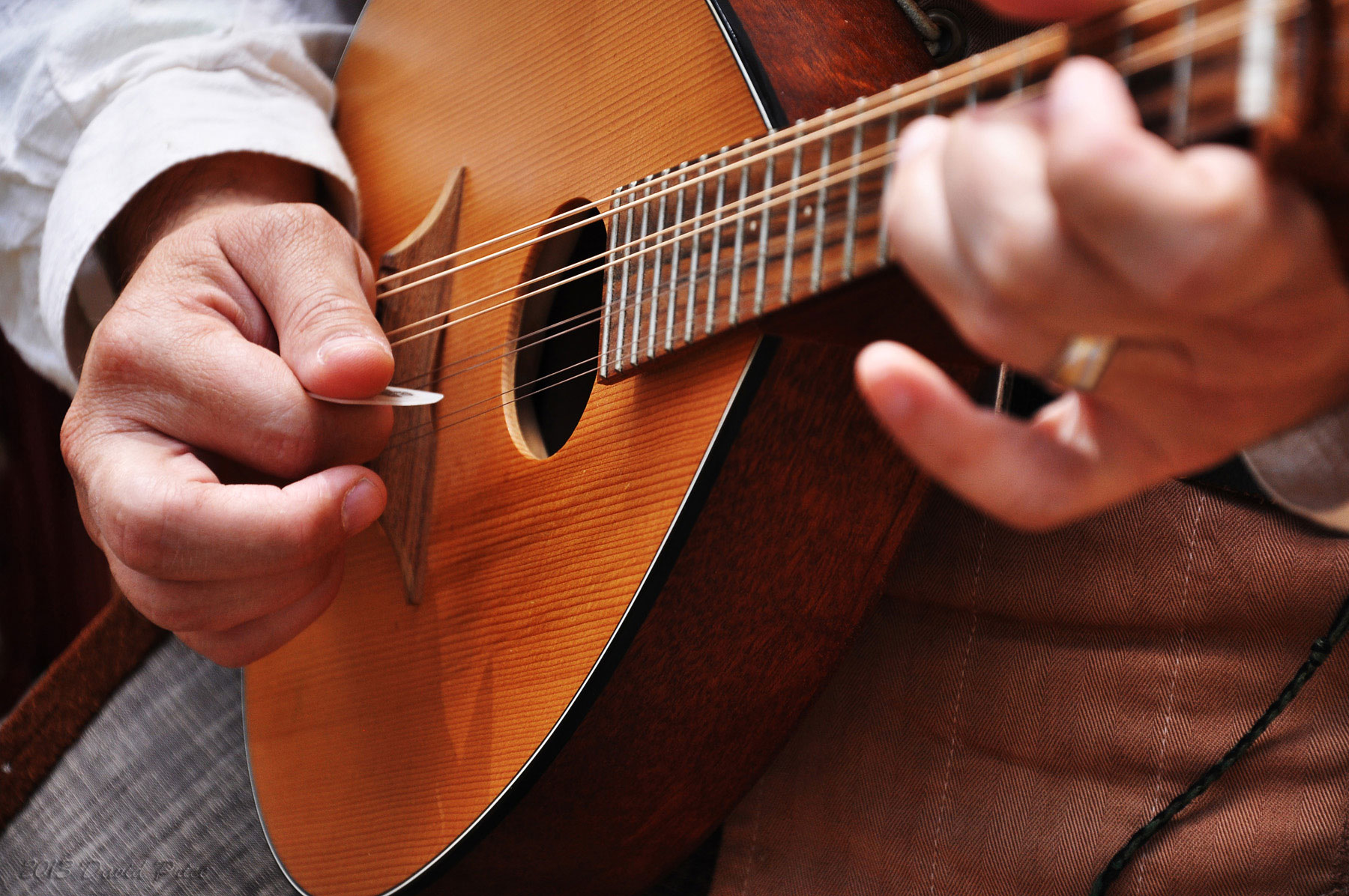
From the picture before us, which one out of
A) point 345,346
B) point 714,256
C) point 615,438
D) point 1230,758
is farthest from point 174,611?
point 1230,758

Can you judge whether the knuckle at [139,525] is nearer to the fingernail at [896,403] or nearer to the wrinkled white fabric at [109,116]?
the wrinkled white fabric at [109,116]

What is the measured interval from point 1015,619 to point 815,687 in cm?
14

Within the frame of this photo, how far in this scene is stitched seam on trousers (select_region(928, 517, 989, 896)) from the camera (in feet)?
1.91

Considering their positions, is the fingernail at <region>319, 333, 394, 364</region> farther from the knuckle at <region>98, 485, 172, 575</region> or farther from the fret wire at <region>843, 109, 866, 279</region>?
the fret wire at <region>843, 109, 866, 279</region>

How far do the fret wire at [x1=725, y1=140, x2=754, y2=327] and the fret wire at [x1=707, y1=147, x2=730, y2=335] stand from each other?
0.03 feet

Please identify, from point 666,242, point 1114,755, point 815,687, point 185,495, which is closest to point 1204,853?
point 1114,755

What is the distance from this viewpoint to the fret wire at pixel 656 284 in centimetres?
47

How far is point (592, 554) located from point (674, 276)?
0.52 ft

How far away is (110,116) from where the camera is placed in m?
0.72

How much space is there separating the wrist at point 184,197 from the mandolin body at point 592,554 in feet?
0.45

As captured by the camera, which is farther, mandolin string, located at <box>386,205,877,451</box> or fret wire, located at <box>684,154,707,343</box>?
mandolin string, located at <box>386,205,877,451</box>

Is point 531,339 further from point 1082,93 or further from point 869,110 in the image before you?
point 1082,93

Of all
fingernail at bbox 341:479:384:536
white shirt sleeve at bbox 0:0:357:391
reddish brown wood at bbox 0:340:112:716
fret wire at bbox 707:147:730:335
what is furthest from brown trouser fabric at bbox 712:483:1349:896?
reddish brown wood at bbox 0:340:112:716

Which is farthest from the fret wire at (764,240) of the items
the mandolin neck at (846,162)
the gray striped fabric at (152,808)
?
the gray striped fabric at (152,808)
